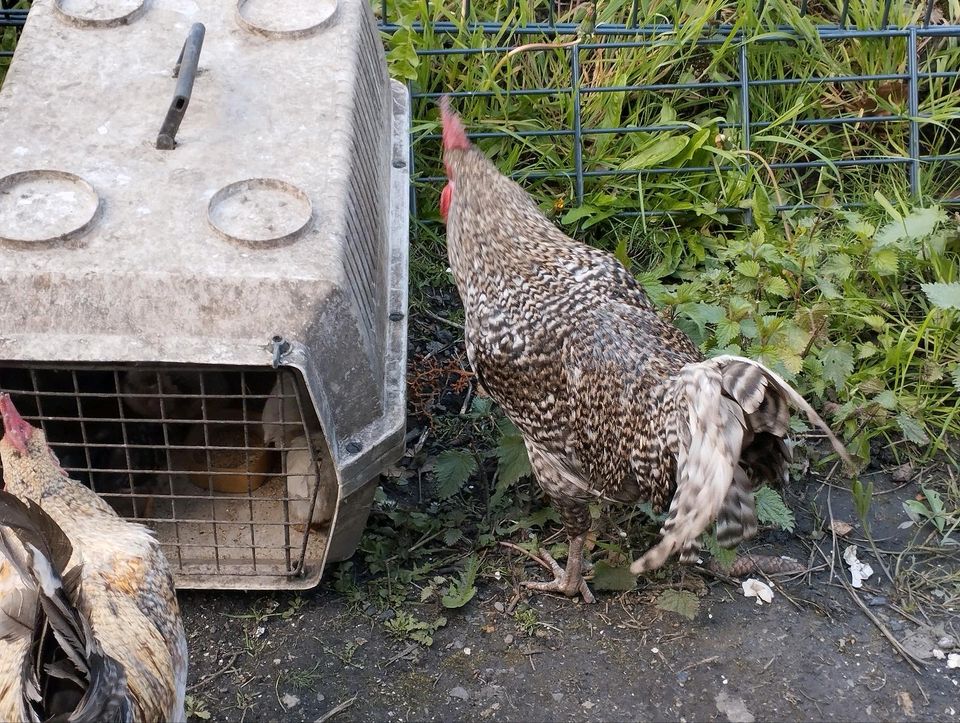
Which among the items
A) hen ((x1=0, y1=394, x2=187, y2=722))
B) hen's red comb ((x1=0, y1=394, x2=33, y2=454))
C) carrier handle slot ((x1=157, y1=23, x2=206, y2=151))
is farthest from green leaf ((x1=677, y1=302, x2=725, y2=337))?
hen's red comb ((x1=0, y1=394, x2=33, y2=454))

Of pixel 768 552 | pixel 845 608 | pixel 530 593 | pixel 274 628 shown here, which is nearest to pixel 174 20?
pixel 274 628

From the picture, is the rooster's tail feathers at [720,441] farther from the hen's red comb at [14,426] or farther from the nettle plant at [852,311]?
the hen's red comb at [14,426]

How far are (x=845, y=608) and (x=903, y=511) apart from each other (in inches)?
22.2

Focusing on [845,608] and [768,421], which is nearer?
[768,421]

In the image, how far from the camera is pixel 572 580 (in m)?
3.81

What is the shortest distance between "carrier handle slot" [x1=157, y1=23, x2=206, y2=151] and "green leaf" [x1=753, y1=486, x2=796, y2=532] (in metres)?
2.31

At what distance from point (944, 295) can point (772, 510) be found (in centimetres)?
114

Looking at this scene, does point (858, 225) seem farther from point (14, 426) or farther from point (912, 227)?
point (14, 426)

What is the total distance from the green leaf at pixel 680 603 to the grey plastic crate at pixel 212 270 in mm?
1069

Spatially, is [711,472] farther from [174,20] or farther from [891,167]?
[891,167]

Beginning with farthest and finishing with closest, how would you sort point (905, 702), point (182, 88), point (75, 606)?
point (905, 702) → point (182, 88) → point (75, 606)

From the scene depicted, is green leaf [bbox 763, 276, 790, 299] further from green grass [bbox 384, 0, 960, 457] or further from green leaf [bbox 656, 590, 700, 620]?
green leaf [bbox 656, 590, 700, 620]

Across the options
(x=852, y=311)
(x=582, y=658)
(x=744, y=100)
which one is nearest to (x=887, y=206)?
(x=852, y=311)

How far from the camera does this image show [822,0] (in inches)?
218
